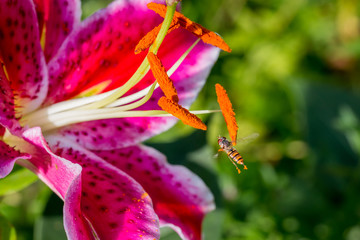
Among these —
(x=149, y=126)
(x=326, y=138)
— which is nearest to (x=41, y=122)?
(x=149, y=126)

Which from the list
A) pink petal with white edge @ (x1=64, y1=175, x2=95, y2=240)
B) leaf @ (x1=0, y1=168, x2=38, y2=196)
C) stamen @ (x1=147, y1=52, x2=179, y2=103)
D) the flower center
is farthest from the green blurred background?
stamen @ (x1=147, y1=52, x2=179, y2=103)

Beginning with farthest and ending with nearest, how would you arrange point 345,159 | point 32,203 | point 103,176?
point 345,159
point 32,203
point 103,176

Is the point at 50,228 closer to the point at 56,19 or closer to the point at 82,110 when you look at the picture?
the point at 82,110

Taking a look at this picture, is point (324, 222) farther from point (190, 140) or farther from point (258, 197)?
point (190, 140)

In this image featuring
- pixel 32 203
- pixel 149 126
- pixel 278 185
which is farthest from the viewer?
pixel 278 185

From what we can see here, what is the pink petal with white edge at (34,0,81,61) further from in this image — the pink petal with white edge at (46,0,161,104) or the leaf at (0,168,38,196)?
the leaf at (0,168,38,196)

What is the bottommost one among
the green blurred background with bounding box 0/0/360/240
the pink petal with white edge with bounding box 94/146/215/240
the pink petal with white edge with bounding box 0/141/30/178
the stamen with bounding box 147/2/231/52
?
the green blurred background with bounding box 0/0/360/240
